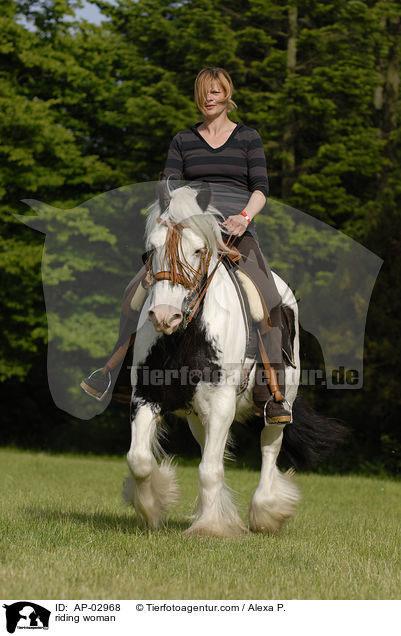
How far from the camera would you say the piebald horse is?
5.29 metres

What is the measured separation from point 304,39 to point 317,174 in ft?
13.5

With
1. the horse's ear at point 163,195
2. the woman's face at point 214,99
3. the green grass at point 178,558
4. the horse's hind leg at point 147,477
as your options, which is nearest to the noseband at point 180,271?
the horse's ear at point 163,195

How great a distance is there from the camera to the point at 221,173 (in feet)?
20.3

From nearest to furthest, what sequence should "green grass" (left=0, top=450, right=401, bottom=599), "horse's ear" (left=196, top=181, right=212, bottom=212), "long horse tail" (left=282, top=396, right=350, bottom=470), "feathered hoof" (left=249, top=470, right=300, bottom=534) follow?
"green grass" (left=0, top=450, right=401, bottom=599)
"horse's ear" (left=196, top=181, right=212, bottom=212)
"feathered hoof" (left=249, top=470, right=300, bottom=534)
"long horse tail" (left=282, top=396, right=350, bottom=470)

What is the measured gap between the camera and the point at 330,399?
18.9m

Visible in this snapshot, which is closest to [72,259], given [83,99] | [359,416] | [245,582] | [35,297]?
[35,297]

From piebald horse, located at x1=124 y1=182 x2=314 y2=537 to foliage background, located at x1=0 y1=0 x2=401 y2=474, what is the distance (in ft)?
46.5

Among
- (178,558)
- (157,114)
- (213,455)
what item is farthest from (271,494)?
(157,114)

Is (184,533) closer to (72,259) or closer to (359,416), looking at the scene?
(359,416)

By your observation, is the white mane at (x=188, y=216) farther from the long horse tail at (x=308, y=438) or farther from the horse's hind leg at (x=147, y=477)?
the long horse tail at (x=308, y=438)

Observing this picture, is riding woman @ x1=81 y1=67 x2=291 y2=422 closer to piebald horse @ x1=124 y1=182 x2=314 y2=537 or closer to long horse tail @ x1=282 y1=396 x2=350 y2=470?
piebald horse @ x1=124 y1=182 x2=314 y2=537

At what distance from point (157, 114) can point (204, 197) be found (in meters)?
17.3

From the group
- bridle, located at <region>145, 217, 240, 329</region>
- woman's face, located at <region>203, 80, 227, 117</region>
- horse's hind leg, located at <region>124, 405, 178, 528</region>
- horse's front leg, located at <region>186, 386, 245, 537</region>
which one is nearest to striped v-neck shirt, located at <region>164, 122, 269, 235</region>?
woman's face, located at <region>203, 80, 227, 117</region>

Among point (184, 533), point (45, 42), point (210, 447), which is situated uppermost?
point (45, 42)
